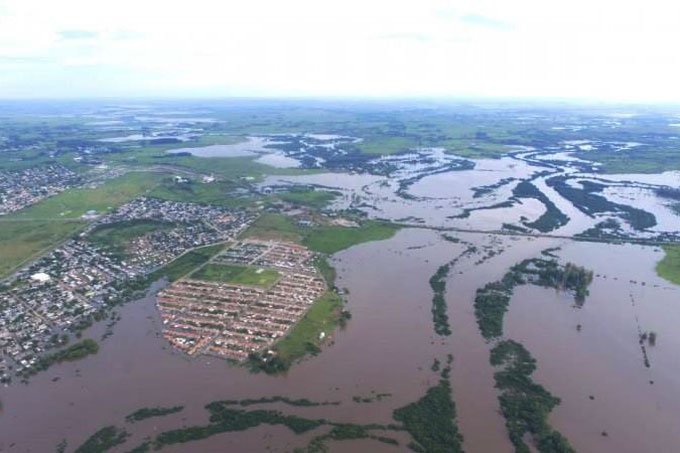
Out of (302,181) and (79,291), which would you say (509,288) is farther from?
(302,181)

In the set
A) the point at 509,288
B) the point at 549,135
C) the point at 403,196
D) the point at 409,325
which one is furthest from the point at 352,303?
the point at 549,135

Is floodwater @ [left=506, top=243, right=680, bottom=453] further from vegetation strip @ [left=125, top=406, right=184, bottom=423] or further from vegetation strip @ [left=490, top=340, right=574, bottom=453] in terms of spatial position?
vegetation strip @ [left=125, top=406, right=184, bottom=423]

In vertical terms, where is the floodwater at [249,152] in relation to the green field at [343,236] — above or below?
above

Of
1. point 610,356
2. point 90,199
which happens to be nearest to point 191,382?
point 610,356

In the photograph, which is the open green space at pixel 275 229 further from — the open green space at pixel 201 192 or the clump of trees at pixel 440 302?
the clump of trees at pixel 440 302

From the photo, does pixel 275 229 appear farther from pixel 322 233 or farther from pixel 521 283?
pixel 521 283

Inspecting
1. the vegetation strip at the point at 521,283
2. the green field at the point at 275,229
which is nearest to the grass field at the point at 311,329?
the vegetation strip at the point at 521,283
